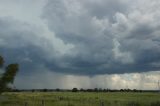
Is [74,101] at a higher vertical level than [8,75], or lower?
lower

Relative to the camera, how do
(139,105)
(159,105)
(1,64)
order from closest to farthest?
(159,105)
(139,105)
(1,64)

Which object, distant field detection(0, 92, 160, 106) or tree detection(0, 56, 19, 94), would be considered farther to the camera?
tree detection(0, 56, 19, 94)

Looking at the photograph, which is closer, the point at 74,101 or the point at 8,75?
the point at 74,101

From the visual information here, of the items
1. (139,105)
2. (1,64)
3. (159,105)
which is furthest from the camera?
(1,64)

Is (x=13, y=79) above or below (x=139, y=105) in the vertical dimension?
above

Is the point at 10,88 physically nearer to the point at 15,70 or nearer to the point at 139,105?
the point at 15,70

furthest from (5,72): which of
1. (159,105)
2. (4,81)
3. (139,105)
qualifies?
(159,105)

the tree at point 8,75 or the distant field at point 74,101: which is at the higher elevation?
the tree at point 8,75

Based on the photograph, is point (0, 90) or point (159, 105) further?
point (0, 90)

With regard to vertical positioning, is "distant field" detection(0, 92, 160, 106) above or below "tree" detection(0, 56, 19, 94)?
below

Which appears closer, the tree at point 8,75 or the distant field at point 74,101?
the distant field at point 74,101

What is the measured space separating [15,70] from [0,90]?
5.57 metres

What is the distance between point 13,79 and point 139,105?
→ 111 ft

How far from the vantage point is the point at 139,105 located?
175 ft
